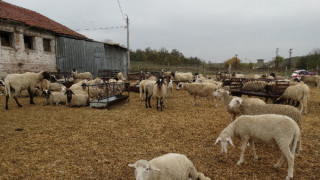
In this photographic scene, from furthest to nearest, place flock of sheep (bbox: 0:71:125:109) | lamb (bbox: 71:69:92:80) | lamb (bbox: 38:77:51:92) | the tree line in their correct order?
the tree line < lamb (bbox: 71:69:92:80) < lamb (bbox: 38:77:51:92) < flock of sheep (bbox: 0:71:125:109)

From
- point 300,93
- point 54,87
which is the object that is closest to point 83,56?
point 54,87

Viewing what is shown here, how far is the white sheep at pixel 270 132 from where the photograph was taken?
3996mm

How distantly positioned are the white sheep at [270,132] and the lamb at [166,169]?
1.05 meters

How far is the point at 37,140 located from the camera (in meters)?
5.81

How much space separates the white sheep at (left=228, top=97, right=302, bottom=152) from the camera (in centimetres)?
565

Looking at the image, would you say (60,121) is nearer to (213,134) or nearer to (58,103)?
(58,103)

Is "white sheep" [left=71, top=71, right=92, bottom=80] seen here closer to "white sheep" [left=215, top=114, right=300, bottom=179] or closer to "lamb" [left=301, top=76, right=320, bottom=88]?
"white sheep" [left=215, top=114, right=300, bottom=179]

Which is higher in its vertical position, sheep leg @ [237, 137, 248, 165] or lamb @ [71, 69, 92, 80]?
lamb @ [71, 69, 92, 80]

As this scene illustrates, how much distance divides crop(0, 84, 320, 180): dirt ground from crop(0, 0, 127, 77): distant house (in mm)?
9314

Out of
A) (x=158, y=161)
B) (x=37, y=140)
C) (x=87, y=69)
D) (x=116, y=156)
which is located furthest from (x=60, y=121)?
(x=87, y=69)

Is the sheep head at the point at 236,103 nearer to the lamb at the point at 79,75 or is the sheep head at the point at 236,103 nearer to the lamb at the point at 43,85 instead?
the lamb at the point at 43,85

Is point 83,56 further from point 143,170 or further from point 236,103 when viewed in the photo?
point 143,170

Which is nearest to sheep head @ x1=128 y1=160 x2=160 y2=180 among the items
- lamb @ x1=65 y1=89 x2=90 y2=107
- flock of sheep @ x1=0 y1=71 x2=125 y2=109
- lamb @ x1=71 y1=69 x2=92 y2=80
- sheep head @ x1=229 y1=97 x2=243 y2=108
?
sheep head @ x1=229 y1=97 x2=243 y2=108

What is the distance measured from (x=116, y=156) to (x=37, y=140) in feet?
9.27
